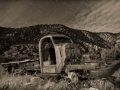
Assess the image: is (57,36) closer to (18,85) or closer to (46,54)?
(46,54)

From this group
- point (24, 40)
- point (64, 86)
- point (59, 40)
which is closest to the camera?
point (64, 86)

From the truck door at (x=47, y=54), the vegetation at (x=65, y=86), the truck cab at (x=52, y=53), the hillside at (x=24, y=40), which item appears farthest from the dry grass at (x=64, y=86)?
the hillside at (x=24, y=40)

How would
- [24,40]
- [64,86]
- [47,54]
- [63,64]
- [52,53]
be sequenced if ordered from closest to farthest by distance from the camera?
[64,86], [63,64], [47,54], [52,53], [24,40]

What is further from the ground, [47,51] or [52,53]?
[47,51]

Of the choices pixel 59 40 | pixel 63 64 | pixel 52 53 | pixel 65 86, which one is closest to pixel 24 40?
pixel 52 53

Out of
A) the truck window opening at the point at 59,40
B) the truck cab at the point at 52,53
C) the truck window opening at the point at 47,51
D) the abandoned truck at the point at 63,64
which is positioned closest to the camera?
the abandoned truck at the point at 63,64

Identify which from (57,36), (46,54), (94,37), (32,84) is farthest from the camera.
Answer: (94,37)

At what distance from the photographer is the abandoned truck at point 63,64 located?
5.50 meters

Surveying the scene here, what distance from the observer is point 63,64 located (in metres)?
6.64

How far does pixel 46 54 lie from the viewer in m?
8.43

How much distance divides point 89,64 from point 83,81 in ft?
2.04

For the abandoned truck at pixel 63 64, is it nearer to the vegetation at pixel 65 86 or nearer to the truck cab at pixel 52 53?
the truck cab at pixel 52 53

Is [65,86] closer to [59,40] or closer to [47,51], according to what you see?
[59,40]

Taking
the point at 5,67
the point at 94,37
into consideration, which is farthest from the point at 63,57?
the point at 94,37
